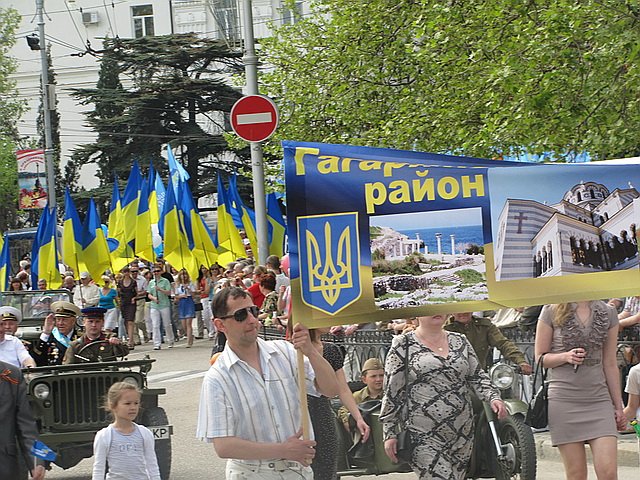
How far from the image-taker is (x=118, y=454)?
819cm

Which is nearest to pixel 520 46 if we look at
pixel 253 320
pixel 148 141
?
pixel 253 320

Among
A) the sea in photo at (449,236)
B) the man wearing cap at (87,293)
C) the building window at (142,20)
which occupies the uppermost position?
the building window at (142,20)

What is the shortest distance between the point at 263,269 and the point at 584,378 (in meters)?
9.31

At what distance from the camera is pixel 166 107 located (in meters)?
54.6

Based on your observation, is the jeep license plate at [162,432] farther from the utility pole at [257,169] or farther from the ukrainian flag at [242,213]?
the ukrainian flag at [242,213]

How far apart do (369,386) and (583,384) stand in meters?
2.54

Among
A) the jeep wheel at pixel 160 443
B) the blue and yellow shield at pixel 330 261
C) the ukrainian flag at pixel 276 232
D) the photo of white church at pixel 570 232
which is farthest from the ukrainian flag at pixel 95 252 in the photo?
the blue and yellow shield at pixel 330 261

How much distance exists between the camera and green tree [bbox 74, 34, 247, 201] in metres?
53.5

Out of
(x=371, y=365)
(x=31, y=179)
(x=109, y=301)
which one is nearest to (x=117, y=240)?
(x=109, y=301)

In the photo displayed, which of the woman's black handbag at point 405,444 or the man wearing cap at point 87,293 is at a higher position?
the man wearing cap at point 87,293

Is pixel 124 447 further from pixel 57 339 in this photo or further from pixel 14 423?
pixel 57 339

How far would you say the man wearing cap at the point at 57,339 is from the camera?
12.9m

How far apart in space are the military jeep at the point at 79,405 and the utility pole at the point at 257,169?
15.9 feet

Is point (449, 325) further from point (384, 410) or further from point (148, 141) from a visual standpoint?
point (148, 141)
